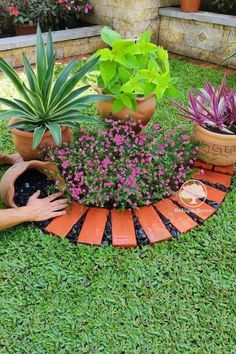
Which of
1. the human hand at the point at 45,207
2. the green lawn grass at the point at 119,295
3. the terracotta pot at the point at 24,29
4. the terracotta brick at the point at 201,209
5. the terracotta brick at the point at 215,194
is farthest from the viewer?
the terracotta pot at the point at 24,29

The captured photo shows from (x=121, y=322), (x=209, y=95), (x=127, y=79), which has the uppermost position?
(x=127, y=79)

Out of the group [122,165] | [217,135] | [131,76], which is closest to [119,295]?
[122,165]

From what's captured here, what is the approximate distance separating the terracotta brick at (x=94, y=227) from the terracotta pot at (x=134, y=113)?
71 centimetres

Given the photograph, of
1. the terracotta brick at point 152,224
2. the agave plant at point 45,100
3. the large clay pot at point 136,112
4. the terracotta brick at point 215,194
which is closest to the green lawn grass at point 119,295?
the terracotta brick at point 152,224

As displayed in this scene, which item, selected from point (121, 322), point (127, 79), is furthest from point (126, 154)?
point (121, 322)

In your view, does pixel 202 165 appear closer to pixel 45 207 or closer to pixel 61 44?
pixel 45 207

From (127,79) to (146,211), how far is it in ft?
2.84

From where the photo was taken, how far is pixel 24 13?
14.8 ft

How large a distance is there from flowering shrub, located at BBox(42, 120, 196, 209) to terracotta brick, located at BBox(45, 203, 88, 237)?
0.05 meters

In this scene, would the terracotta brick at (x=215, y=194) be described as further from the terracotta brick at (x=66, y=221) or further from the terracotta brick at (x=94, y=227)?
the terracotta brick at (x=66, y=221)

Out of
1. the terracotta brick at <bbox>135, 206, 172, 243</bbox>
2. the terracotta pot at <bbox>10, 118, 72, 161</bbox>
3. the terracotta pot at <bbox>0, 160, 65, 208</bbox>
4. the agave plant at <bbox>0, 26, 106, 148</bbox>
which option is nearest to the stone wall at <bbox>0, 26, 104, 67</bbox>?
the agave plant at <bbox>0, 26, 106, 148</bbox>

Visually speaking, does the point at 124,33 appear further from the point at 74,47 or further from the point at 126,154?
the point at 126,154

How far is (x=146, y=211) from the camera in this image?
207cm

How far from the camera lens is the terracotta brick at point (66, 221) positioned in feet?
6.40
